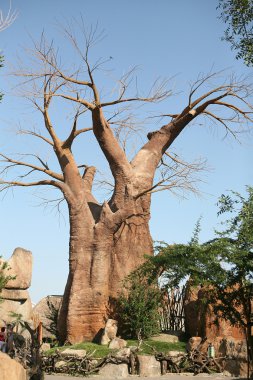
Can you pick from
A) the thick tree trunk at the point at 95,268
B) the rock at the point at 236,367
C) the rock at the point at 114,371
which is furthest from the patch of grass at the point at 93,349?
the rock at the point at 236,367

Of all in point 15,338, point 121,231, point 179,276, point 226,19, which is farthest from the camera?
point 121,231

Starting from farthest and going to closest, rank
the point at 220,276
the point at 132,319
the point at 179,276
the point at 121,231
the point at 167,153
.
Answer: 1. the point at 167,153
2. the point at 121,231
3. the point at 132,319
4. the point at 179,276
5. the point at 220,276

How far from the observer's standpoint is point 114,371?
48.9ft

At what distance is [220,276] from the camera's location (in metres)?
13.8

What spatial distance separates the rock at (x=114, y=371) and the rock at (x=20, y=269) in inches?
253

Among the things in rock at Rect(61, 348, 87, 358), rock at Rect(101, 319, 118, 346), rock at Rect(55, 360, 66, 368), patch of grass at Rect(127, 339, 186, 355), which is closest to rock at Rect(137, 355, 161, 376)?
patch of grass at Rect(127, 339, 186, 355)

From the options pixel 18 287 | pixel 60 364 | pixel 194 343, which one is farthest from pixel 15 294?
pixel 194 343

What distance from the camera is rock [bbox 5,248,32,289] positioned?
20.6 metres

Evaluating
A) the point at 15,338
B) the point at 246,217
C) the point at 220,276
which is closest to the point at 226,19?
the point at 246,217

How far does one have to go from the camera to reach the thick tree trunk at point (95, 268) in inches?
770

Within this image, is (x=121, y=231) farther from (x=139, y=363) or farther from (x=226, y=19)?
(x=226, y=19)

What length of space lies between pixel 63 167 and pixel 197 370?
352 inches

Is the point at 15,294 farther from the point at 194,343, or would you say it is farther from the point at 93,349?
the point at 194,343

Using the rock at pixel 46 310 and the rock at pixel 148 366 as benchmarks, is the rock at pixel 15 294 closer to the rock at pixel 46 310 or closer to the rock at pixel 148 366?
the rock at pixel 46 310
